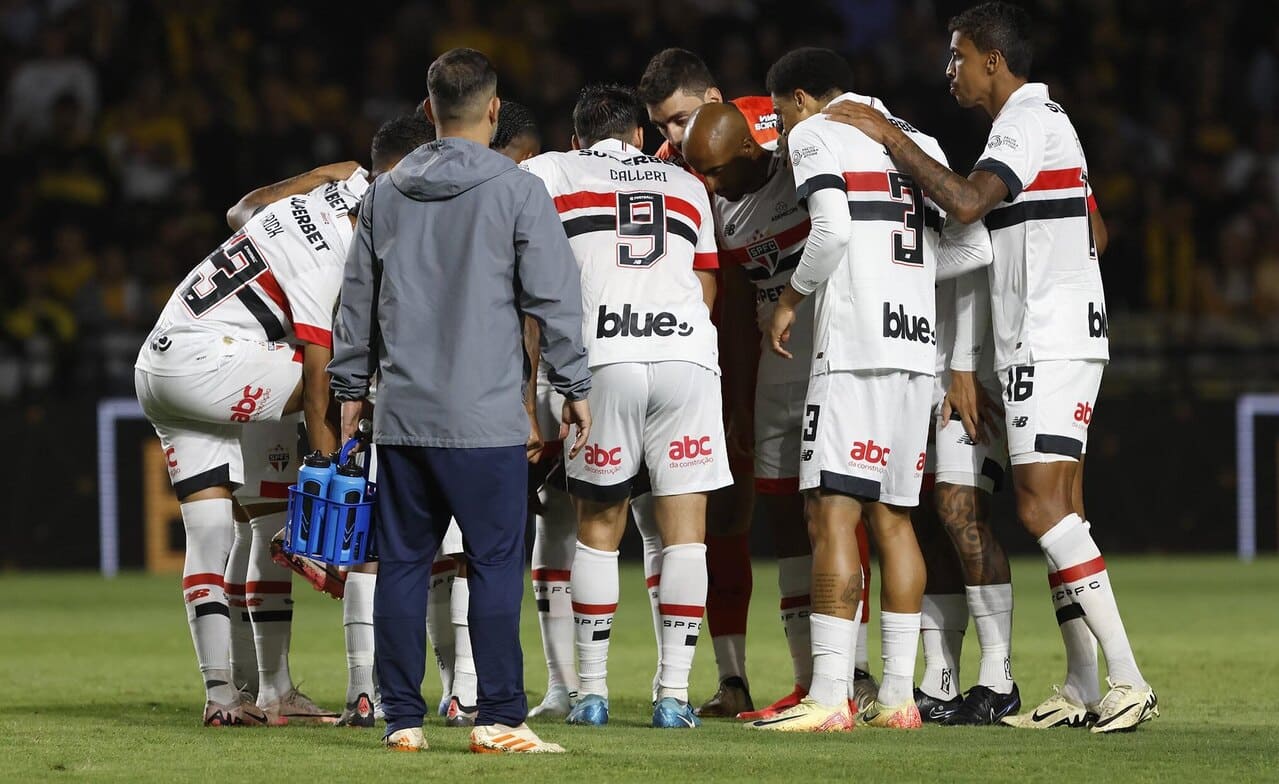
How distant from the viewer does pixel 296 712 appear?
22.6ft

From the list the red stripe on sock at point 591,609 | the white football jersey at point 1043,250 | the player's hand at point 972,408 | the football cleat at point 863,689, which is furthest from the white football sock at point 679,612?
the white football jersey at point 1043,250

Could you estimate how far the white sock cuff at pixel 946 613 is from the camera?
23.2ft

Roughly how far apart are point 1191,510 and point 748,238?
9.21 m

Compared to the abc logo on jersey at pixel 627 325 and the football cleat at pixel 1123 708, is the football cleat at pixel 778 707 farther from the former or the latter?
the abc logo on jersey at pixel 627 325

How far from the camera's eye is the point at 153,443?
45.8 feet

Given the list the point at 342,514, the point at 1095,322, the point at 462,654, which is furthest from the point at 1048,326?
the point at 342,514

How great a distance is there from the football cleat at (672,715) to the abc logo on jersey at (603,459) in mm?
876

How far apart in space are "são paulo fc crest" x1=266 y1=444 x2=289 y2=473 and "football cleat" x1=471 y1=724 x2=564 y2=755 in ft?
6.62

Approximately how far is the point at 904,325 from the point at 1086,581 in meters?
1.16

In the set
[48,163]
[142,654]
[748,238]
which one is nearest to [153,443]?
[48,163]

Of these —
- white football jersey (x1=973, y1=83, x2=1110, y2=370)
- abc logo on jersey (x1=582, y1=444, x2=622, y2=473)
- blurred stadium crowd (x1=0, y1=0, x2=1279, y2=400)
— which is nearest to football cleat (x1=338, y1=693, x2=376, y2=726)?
abc logo on jersey (x1=582, y1=444, x2=622, y2=473)

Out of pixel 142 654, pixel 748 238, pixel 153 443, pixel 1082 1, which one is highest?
pixel 1082 1

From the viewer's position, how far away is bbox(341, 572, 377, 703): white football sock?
21.7ft

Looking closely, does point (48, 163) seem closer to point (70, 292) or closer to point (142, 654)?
point (70, 292)
